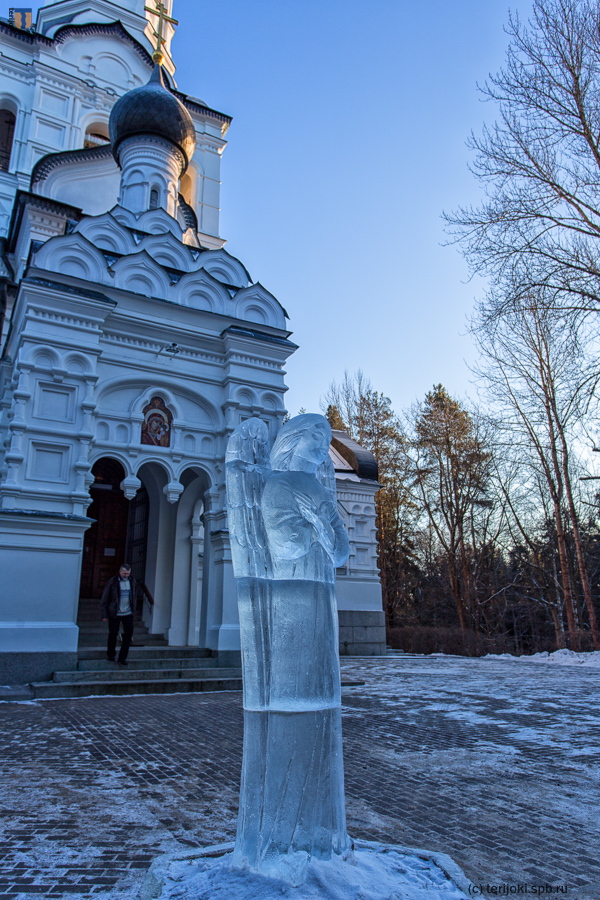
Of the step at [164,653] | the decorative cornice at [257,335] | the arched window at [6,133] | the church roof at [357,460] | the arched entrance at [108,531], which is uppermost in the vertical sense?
the arched window at [6,133]

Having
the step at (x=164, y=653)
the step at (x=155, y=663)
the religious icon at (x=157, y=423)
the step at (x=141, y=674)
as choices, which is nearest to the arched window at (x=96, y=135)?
the religious icon at (x=157, y=423)

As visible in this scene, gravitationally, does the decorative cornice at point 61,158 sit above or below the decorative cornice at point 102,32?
below

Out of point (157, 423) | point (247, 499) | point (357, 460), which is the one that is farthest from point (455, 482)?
point (247, 499)

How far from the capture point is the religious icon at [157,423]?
34.6 feet

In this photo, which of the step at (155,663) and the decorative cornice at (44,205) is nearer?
the step at (155,663)

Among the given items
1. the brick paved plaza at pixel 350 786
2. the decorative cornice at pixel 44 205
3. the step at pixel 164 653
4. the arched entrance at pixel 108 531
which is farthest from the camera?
the decorative cornice at pixel 44 205

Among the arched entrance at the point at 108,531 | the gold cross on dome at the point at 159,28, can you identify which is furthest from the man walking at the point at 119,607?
the gold cross on dome at the point at 159,28

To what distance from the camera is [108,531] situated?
14.0m

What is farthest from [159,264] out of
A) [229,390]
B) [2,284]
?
[2,284]

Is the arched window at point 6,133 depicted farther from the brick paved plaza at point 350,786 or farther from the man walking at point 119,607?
the brick paved plaza at point 350,786

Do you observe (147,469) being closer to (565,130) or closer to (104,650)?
(104,650)

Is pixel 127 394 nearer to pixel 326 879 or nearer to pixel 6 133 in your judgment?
pixel 326 879

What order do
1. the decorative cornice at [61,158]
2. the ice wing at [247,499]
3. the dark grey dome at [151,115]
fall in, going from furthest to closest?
the decorative cornice at [61,158] → the dark grey dome at [151,115] → the ice wing at [247,499]

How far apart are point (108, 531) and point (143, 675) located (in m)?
5.70
